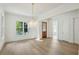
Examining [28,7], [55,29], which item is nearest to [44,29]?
[55,29]

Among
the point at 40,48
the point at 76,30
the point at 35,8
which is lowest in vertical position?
the point at 40,48

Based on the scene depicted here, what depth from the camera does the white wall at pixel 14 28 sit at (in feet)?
8.37

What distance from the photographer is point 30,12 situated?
262cm

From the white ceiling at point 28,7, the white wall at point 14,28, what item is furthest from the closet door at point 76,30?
the white wall at point 14,28

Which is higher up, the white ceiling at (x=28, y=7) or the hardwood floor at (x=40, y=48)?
the white ceiling at (x=28, y=7)

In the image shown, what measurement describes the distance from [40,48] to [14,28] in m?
0.72

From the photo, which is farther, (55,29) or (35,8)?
(55,29)

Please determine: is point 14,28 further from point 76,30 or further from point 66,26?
point 76,30

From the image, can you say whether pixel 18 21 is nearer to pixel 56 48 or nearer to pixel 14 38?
pixel 14 38

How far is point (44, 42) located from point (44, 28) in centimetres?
32

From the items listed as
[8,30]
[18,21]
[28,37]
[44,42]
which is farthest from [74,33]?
[8,30]

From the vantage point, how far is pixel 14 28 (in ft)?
8.48

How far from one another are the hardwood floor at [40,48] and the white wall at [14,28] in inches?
4.5

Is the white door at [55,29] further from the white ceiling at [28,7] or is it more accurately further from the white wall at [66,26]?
the white ceiling at [28,7]
